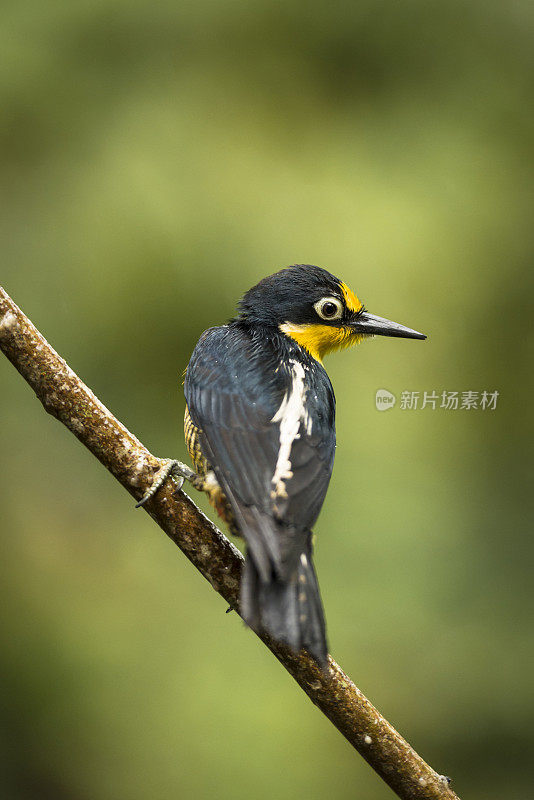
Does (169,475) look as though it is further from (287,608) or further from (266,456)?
(287,608)

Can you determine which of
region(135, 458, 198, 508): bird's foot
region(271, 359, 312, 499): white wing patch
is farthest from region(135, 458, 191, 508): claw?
region(271, 359, 312, 499): white wing patch

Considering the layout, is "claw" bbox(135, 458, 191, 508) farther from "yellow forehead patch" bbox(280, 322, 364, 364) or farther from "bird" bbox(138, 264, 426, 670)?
"yellow forehead patch" bbox(280, 322, 364, 364)

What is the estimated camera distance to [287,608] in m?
1.47

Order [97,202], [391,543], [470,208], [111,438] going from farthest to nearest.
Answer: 1. [470,208]
2. [97,202]
3. [391,543]
4. [111,438]

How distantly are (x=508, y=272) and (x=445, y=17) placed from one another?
1473 millimetres

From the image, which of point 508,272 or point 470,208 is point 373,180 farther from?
point 508,272

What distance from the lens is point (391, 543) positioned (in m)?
3.79

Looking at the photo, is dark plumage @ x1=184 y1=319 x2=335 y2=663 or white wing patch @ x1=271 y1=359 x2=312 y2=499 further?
white wing patch @ x1=271 y1=359 x2=312 y2=499

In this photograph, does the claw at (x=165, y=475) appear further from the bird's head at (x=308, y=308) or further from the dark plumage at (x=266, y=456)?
the bird's head at (x=308, y=308)

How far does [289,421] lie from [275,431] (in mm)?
47

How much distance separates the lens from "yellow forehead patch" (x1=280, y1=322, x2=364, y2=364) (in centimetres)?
220

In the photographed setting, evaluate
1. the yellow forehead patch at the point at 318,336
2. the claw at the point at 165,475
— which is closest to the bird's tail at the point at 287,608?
the claw at the point at 165,475

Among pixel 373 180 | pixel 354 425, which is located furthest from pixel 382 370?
pixel 373 180

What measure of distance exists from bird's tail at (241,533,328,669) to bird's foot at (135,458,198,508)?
28 centimetres
